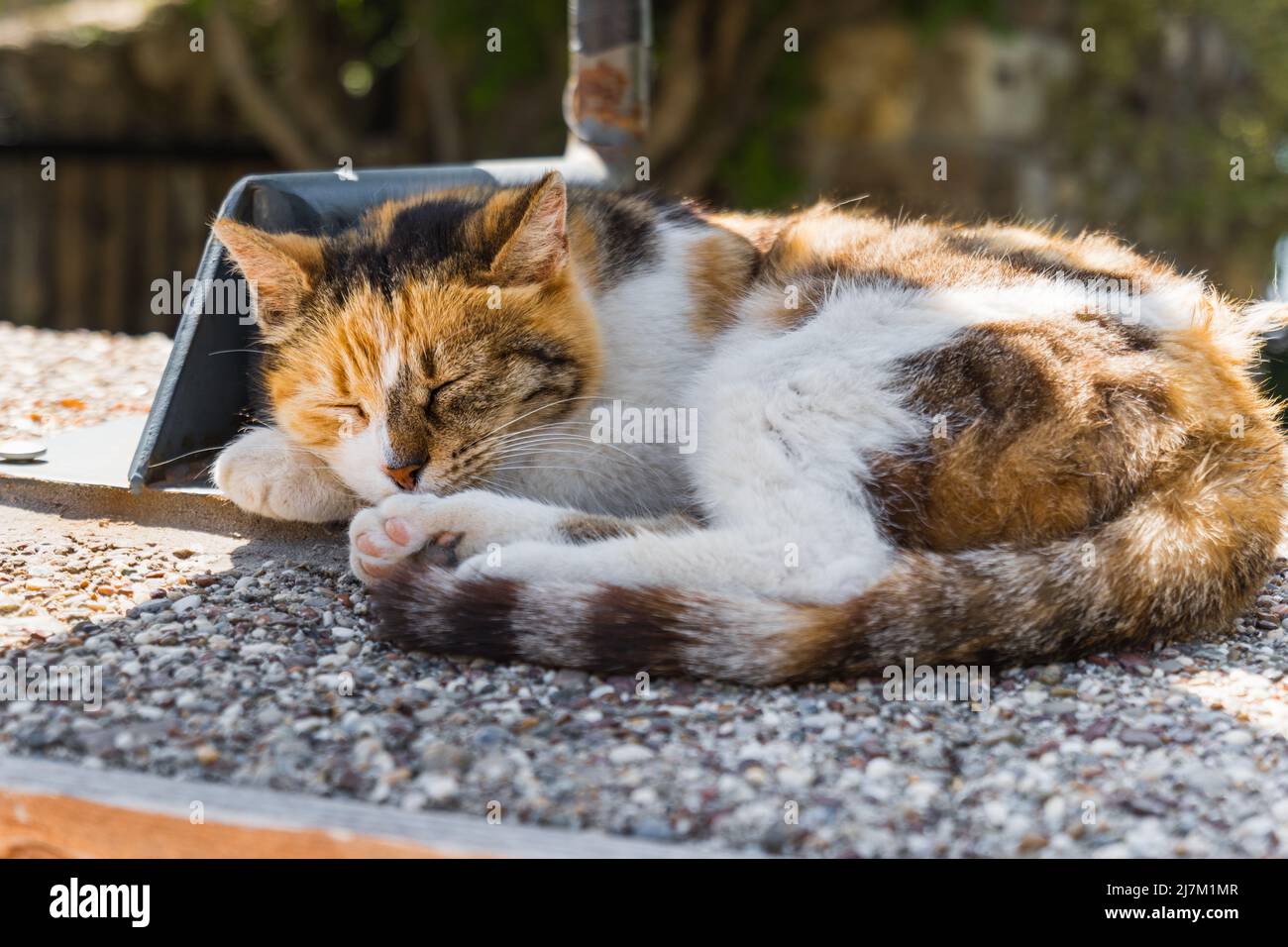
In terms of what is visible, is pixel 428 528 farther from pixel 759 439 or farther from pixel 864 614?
pixel 864 614

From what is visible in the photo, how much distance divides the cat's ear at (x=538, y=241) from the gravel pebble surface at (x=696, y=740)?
902 millimetres

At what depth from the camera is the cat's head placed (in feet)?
9.30

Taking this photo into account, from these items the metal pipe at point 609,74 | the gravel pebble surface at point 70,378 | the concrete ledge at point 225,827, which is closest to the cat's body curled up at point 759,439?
the concrete ledge at point 225,827

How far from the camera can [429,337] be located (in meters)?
2.85

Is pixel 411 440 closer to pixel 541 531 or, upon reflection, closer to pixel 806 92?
pixel 541 531

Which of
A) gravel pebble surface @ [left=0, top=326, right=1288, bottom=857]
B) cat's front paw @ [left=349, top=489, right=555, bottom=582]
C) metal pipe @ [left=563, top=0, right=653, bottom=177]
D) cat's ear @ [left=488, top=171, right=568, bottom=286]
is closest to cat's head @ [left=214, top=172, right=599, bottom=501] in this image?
cat's ear @ [left=488, top=171, right=568, bottom=286]

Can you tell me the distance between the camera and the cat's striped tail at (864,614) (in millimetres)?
2332

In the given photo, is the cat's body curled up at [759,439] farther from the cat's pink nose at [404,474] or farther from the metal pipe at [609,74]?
the metal pipe at [609,74]

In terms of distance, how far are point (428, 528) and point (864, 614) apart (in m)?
1.00

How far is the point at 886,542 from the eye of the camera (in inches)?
98.6

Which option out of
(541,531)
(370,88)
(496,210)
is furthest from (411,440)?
(370,88)

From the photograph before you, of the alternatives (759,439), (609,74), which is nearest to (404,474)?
(759,439)

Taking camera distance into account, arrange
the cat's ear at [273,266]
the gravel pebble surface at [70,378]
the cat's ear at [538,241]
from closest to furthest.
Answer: the cat's ear at [538,241] < the cat's ear at [273,266] < the gravel pebble surface at [70,378]

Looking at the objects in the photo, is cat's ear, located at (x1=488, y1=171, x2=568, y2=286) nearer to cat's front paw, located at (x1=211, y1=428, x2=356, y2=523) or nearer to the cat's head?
the cat's head
